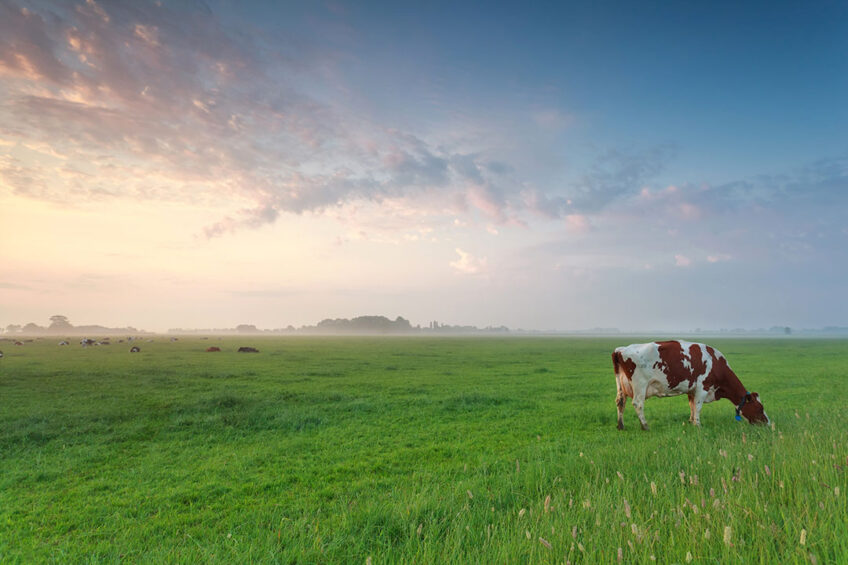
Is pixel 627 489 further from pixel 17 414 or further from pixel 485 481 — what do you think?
pixel 17 414

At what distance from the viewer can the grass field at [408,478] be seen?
351 cm

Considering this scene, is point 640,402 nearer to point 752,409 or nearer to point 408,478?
point 752,409

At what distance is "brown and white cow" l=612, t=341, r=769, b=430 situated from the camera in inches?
461

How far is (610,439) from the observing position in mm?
10523

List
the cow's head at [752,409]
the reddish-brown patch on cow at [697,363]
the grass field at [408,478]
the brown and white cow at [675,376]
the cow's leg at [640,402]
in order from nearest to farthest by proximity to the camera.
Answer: the grass field at [408,478] < the cow's head at [752,409] < the cow's leg at [640,402] < the brown and white cow at [675,376] < the reddish-brown patch on cow at [697,363]

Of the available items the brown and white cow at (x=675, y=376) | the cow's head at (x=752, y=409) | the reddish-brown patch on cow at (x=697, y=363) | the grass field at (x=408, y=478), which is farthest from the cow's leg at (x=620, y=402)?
the cow's head at (x=752, y=409)

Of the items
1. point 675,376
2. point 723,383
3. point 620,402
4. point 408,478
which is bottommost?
point 408,478

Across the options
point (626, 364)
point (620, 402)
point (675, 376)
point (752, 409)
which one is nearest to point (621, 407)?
point (620, 402)

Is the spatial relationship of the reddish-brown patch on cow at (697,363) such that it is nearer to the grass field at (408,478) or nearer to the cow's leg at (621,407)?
the grass field at (408,478)

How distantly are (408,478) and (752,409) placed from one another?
1069 centimetres

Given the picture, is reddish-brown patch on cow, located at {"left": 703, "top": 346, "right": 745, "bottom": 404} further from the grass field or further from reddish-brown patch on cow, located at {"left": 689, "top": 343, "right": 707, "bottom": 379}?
the grass field

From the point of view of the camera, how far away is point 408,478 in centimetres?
806

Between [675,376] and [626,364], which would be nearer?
[675,376]

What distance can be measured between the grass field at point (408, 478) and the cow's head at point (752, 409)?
0.44 m
